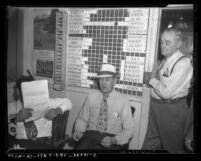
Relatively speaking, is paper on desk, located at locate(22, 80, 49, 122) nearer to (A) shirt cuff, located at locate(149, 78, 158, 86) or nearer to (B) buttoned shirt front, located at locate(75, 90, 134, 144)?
(B) buttoned shirt front, located at locate(75, 90, 134, 144)

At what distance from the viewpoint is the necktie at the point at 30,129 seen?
1705 millimetres

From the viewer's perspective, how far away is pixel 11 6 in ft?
5.34

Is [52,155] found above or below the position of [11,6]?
below

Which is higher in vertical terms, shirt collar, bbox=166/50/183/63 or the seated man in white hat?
shirt collar, bbox=166/50/183/63

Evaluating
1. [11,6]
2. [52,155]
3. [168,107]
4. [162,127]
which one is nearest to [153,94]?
[168,107]

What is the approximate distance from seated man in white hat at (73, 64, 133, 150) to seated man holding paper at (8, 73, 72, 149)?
0.17 m

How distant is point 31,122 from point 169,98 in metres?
1.00

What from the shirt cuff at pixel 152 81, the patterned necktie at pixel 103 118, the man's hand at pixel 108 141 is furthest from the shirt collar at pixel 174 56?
the man's hand at pixel 108 141

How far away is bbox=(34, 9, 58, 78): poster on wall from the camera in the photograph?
1659 mm

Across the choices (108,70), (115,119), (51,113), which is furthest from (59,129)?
(108,70)

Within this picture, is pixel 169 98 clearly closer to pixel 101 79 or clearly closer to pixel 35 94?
pixel 101 79

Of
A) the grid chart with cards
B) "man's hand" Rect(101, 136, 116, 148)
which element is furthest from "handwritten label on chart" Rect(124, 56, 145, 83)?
"man's hand" Rect(101, 136, 116, 148)
